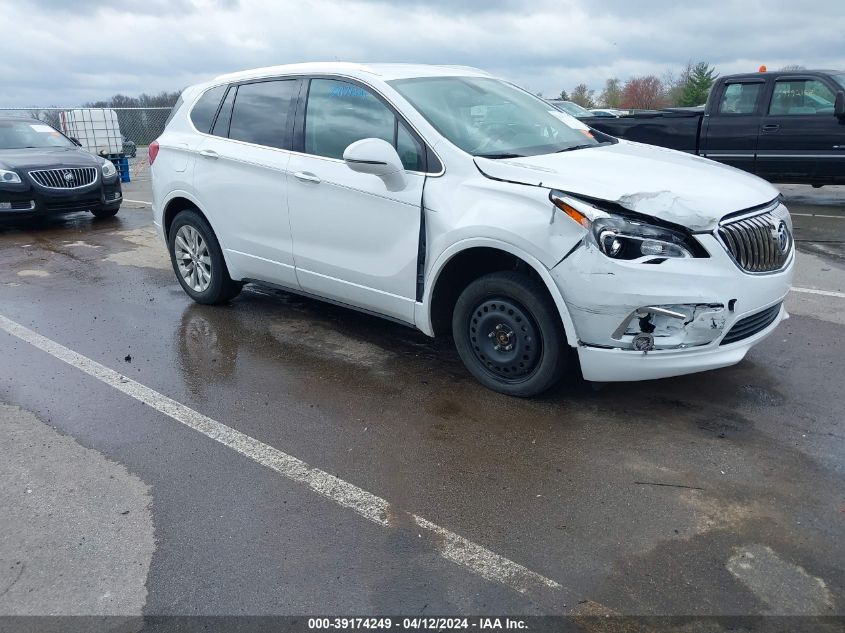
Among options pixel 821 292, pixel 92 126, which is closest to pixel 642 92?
pixel 92 126

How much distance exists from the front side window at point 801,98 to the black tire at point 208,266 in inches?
331

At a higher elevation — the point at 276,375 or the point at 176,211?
the point at 176,211

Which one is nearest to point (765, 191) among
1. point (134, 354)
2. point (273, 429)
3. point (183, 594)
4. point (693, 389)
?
point (693, 389)

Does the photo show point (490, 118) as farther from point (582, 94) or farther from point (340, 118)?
point (582, 94)

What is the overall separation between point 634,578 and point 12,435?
11.2ft

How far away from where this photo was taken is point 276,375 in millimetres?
4840

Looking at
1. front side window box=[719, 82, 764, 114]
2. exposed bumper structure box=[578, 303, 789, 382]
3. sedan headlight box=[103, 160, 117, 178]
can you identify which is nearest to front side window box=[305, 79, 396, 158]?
exposed bumper structure box=[578, 303, 789, 382]

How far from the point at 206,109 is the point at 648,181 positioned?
Answer: 3.73 m

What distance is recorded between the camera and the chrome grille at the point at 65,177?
1033cm

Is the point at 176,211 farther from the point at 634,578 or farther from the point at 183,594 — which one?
the point at 634,578

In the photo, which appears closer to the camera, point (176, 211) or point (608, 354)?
point (608, 354)

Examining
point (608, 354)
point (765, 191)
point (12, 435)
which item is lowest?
point (12, 435)

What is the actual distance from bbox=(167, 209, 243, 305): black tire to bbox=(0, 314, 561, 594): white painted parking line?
1215mm

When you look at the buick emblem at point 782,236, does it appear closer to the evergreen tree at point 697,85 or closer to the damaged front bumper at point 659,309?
the damaged front bumper at point 659,309
